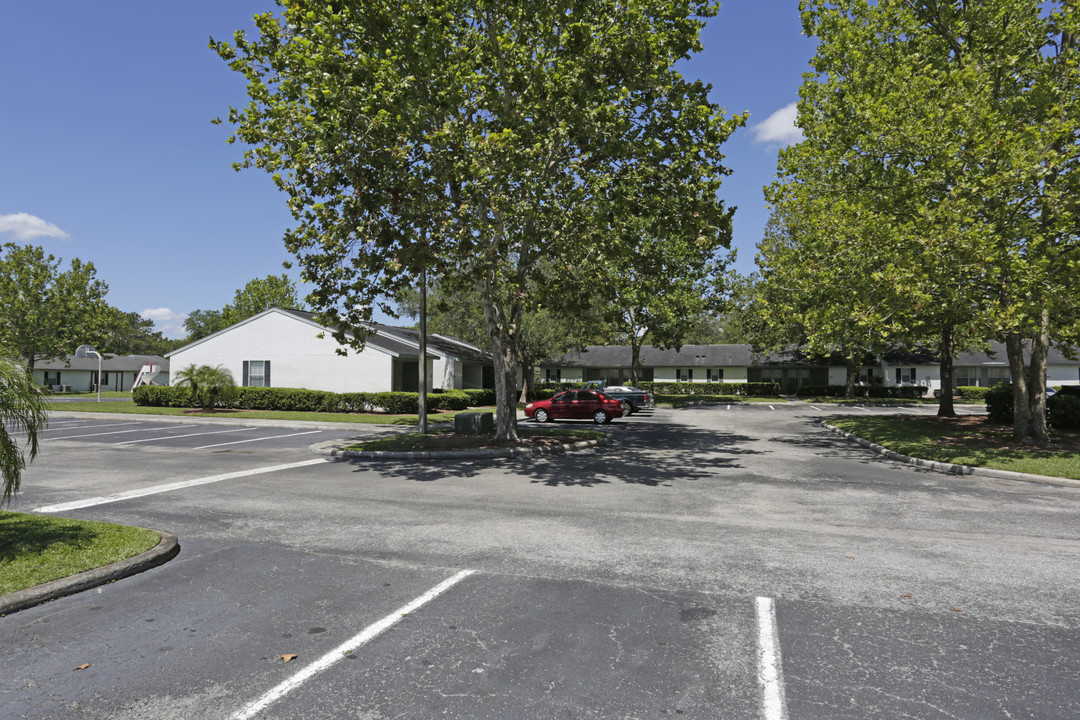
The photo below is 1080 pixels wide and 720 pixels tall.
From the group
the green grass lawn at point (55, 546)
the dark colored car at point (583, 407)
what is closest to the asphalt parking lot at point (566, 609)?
the green grass lawn at point (55, 546)

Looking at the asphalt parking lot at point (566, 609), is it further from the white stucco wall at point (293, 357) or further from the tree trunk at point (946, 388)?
the white stucco wall at point (293, 357)

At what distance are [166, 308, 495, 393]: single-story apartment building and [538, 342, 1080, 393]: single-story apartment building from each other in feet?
80.1

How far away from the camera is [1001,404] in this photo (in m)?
23.9

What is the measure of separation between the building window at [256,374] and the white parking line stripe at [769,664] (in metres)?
33.5

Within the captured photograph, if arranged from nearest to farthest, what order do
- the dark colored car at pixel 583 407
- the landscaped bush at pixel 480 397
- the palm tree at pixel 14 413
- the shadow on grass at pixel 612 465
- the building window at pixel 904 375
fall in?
the palm tree at pixel 14 413 < the shadow on grass at pixel 612 465 < the dark colored car at pixel 583 407 < the landscaped bush at pixel 480 397 < the building window at pixel 904 375

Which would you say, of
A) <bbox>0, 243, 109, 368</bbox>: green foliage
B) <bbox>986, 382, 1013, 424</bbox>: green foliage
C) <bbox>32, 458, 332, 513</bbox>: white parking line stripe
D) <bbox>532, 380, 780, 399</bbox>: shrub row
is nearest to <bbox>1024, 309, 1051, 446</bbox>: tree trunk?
<bbox>986, 382, 1013, 424</bbox>: green foliage

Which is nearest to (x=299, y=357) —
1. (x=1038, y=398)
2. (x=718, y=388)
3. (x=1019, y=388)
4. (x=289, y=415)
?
(x=289, y=415)

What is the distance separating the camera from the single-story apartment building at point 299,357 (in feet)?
107

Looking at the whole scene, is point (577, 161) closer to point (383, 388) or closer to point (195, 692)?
point (195, 692)

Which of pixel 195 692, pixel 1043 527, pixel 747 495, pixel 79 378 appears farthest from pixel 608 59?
pixel 79 378

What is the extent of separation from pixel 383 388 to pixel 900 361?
170 ft

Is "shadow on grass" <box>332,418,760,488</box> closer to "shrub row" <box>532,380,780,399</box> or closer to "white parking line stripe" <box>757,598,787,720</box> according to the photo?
"white parking line stripe" <box>757,598,787,720</box>

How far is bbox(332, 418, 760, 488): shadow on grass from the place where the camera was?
40.9 ft

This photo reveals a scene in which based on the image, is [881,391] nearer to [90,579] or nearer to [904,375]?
[904,375]
